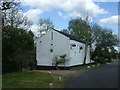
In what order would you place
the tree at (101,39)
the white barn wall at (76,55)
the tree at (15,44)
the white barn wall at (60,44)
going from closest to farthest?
the tree at (15,44)
the white barn wall at (60,44)
the white barn wall at (76,55)
the tree at (101,39)

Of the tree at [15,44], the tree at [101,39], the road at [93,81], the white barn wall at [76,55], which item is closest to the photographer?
the road at [93,81]

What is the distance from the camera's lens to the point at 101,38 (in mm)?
51594

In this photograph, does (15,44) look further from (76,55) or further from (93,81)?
(76,55)

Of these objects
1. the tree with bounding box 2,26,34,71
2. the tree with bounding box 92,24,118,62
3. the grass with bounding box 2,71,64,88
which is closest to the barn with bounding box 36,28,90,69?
the tree with bounding box 2,26,34,71

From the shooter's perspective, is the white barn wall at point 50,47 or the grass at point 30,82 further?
the white barn wall at point 50,47

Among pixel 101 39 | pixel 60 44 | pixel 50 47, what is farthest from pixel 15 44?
pixel 101 39

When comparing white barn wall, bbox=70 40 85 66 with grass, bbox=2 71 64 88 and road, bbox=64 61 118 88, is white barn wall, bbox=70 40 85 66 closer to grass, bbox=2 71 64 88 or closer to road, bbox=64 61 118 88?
road, bbox=64 61 118 88

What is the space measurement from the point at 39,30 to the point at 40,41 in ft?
70.1

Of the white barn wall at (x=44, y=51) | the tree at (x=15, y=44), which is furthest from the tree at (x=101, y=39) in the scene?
the tree at (x=15, y=44)

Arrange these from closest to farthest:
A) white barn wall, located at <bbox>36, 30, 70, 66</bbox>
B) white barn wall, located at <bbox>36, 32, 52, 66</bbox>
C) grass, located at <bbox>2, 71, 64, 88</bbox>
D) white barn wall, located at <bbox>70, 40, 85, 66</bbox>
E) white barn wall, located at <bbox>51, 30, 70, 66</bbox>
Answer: grass, located at <bbox>2, 71, 64, 88</bbox>
white barn wall, located at <bbox>51, 30, 70, 66</bbox>
white barn wall, located at <bbox>36, 30, 70, 66</bbox>
white barn wall, located at <bbox>36, 32, 52, 66</bbox>
white barn wall, located at <bbox>70, 40, 85, 66</bbox>

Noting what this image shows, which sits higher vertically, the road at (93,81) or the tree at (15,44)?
the tree at (15,44)

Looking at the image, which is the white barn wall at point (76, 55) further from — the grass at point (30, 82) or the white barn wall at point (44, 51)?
the grass at point (30, 82)

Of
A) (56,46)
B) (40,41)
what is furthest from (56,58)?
(40,41)

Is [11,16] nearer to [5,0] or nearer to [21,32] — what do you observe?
[21,32]
